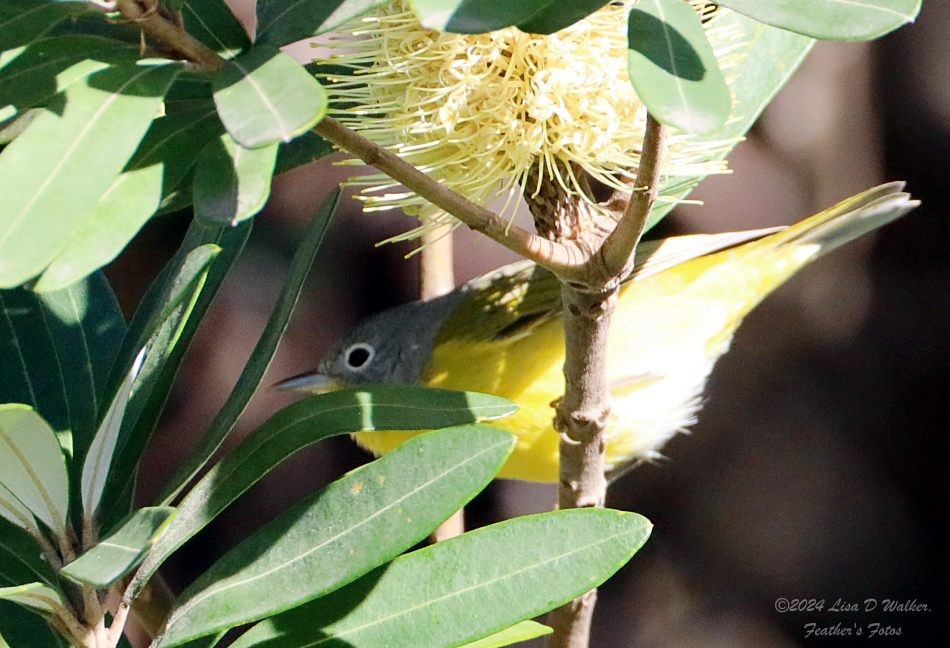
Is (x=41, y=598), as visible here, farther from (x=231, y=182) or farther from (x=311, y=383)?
(x=311, y=383)

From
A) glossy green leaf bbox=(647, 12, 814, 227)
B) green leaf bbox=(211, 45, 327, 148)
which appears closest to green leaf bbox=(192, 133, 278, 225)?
green leaf bbox=(211, 45, 327, 148)

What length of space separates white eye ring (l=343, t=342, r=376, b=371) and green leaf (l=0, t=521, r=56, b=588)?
4.31 ft

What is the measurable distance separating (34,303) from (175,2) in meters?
0.43

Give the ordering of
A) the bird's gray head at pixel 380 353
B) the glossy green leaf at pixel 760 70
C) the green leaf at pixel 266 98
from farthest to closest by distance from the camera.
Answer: the bird's gray head at pixel 380 353 → the glossy green leaf at pixel 760 70 → the green leaf at pixel 266 98

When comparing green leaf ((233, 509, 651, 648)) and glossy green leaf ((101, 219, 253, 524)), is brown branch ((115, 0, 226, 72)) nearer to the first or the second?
glossy green leaf ((101, 219, 253, 524))

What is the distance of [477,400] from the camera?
2.69ft

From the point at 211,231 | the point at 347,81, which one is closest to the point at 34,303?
the point at 211,231

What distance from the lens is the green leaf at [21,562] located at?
33.1 inches

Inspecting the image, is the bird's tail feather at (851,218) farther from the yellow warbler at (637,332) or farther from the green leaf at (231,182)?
the green leaf at (231,182)

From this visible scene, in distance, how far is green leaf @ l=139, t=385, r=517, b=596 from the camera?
81 cm

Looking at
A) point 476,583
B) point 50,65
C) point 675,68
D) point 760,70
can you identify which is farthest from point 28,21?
point 760,70

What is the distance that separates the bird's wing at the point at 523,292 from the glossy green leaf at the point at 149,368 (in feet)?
3.28

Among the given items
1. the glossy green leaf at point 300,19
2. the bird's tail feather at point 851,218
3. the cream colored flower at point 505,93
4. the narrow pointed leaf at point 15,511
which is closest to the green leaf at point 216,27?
the glossy green leaf at point 300,19

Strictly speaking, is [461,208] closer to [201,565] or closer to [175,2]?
[175,2]
